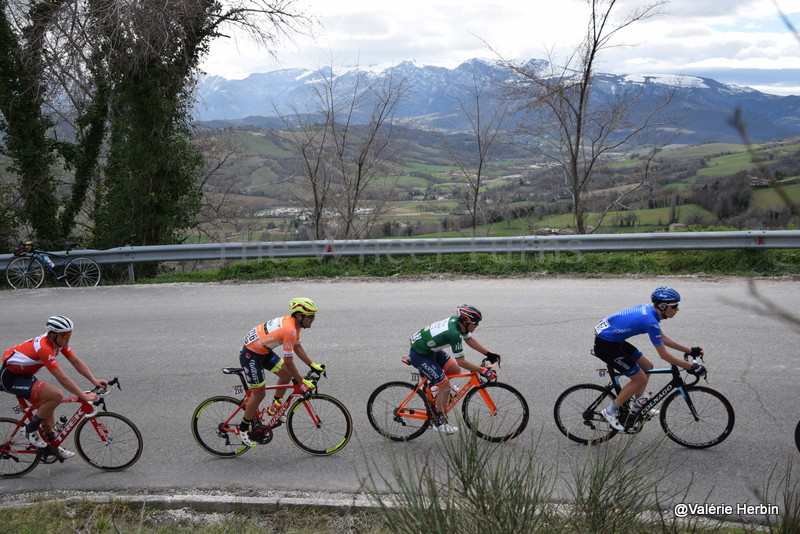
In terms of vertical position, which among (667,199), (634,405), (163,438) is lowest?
(163,438)

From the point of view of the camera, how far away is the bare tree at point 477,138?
54.6 feet

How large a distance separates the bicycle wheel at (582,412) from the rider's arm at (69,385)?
4.93 m

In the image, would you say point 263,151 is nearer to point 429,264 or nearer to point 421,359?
point 429,264

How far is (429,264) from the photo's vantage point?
13484mm

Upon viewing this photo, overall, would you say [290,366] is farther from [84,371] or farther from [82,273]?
[82,273]

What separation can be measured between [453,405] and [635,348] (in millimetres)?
2045

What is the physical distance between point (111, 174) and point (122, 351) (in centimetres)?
1084

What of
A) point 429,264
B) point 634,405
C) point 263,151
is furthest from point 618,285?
point 263,151

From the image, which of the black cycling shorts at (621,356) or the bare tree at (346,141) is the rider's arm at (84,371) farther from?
the bare tree at (346,141)

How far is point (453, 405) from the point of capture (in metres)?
6.80

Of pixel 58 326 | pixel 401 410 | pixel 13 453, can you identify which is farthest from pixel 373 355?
pixel 13 453

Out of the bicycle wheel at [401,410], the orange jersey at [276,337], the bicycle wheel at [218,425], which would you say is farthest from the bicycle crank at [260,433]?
the bicycle wheel at [401,410]

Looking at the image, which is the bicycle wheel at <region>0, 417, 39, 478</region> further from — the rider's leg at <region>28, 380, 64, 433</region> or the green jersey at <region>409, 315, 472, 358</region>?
the green jersey at <region>409, 315, 472, 358</region>

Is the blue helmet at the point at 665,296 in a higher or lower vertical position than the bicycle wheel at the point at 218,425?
higher
